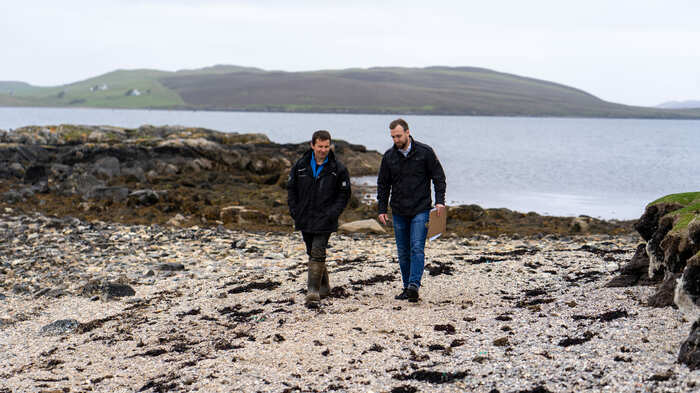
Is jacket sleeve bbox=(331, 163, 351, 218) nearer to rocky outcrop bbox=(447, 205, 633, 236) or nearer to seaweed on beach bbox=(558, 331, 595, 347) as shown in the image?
seaweed on beach bbox=(558, 331, 595, 347)

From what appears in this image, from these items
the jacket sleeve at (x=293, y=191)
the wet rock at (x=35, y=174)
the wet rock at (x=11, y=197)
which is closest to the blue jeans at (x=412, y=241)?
the jacket sleeve at (x=293, y=191)

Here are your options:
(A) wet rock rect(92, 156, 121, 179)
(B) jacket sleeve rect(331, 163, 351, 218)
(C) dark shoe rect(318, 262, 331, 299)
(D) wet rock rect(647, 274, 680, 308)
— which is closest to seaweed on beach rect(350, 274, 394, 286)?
(C) dark shoe rect(318, 262, 331, 299)

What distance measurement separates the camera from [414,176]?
8.80 m

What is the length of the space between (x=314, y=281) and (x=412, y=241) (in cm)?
172

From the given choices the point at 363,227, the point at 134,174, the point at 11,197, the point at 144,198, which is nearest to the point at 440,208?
the point at 363,227

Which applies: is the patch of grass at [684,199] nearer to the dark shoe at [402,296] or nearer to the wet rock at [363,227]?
the dark shoe at [402,296]

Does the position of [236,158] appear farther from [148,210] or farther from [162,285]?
[162,285]

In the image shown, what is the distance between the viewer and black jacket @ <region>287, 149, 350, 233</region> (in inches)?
350

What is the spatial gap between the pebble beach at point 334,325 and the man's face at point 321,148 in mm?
2361

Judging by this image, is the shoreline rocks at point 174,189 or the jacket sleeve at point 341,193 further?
the shoreline rocks at point 174,189

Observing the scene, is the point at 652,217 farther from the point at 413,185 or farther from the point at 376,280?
the point at 376,280

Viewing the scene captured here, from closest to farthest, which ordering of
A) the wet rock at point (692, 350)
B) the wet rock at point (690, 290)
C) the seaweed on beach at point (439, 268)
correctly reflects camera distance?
the wet rock at point (692, 350) → the wet rock at point (690, 290) → the seaweed on beach at point (439, 268)

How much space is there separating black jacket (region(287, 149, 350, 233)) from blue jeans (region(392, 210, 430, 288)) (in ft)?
3.06

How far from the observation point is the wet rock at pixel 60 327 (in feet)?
29.5
